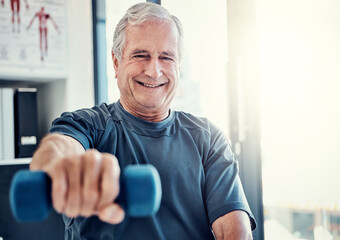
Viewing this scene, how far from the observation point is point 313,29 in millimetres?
1739

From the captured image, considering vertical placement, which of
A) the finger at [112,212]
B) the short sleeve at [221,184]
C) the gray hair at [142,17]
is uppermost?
the gray hair at [142,17]

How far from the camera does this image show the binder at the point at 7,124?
2037 mm

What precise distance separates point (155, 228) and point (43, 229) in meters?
1.29

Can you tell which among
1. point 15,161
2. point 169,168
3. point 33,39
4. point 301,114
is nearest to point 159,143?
point 169,168

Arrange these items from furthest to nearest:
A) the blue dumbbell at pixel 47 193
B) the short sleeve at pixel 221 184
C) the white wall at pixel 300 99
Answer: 1. the white wall at pixel 300 99
2. the short sleeve at pixel 221 184
3. the blue dumbbell at pixel 47 193

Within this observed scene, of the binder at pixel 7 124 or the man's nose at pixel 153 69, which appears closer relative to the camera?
the man's nose at pixel 153 69

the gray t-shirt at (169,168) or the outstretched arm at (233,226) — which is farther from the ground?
the gray t-shirt at (169,168)

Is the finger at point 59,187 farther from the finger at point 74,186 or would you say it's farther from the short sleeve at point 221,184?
the short sleeve at point 221,184

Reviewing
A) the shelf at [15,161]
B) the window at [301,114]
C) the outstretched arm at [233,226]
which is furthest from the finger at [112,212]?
the shelf at [15,161]

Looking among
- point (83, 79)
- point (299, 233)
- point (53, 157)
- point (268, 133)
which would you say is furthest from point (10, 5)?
point (299, 233)

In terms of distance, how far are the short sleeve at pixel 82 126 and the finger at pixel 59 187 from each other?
0.52 meters

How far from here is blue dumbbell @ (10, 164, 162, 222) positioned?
0.46 metres

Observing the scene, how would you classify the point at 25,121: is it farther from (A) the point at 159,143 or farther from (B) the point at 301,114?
(B) the point at 301,114

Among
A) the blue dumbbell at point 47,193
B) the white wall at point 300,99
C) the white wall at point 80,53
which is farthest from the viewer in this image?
the white wall at point 80,53
